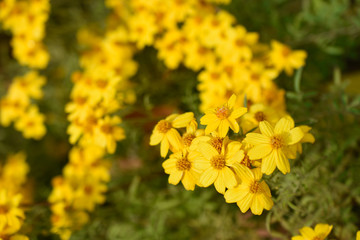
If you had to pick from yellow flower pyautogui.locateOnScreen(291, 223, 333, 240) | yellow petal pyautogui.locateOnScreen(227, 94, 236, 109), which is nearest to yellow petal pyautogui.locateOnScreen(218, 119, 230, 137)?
yellow petal pyautogui.locateOnScreen(227, 94, 236, 109)

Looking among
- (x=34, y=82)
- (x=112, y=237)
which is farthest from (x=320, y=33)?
(x=34, y=82)

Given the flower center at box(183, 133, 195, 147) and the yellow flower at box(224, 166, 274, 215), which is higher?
the flower center at box(183, 133, 195, 147)

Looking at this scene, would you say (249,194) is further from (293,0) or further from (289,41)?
(293,0)

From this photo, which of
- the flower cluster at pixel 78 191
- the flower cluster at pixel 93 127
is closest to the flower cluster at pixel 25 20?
the flower cluster at pixel 93 127

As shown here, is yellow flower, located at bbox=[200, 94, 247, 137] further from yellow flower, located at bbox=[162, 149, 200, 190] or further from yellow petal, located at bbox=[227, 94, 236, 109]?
yellow flower, located at bbox=[162, 149, 200, 190]

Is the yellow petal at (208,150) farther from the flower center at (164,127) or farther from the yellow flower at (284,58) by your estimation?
the yellow flower at (284,58)

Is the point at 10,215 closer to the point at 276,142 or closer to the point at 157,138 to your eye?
the point at 157,138

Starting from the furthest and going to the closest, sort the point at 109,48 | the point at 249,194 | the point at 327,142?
the point at 109,48 → the point at 327,142 → the point at 249,194
